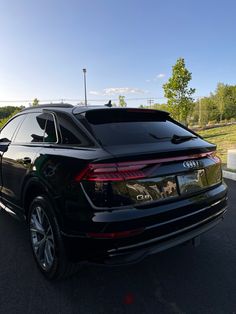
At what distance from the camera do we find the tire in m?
2.68

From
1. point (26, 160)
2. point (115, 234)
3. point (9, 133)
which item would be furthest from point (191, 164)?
point (9, 133)

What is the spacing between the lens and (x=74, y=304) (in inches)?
101

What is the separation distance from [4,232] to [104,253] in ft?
7.98

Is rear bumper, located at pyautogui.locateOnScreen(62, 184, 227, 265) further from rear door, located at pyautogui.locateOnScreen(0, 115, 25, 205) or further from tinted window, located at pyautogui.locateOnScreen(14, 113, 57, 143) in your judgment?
rear door, located at pyautogui.locateOnScreen(0, 115, 25, 205)

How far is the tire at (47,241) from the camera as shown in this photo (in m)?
2.68

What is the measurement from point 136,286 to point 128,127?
1556 millimetres

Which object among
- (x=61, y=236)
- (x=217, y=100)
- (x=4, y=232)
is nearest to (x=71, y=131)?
(x=61, y=236)

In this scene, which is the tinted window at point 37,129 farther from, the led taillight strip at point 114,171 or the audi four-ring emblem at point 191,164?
the audi four-ring emblem at point 191,164

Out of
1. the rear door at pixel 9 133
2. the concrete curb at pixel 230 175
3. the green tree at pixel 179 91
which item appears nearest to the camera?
the rear door at pixel 9 133

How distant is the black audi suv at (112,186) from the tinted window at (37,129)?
16mm

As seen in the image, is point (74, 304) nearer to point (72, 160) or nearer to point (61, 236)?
point (61, 236)

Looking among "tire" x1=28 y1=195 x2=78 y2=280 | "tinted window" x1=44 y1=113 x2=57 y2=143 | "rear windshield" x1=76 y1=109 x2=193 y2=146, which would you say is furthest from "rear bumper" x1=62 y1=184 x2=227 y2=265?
"tinted window" x1=44 y1=113 x2=57 y2=143

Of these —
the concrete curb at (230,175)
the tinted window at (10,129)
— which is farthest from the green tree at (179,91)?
the tinted window at (10,129)

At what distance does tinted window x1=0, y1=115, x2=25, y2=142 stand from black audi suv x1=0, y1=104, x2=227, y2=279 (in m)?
0.80
